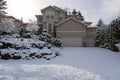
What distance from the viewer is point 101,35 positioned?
4384 cm

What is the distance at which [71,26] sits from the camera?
41938 millimetres

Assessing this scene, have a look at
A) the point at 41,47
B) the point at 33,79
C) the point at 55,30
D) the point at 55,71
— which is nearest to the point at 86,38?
the point at 55,30

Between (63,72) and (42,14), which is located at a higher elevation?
(42,14)

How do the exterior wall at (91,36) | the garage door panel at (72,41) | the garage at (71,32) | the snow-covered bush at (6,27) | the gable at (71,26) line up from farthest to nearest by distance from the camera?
the exterior wall at (91,36) → the gable at (71,26) → the garage at (71,32) → the garage door panel at (72,41) → the snow-covered bush at (6,27)

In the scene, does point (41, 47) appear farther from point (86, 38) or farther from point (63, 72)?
point (86, 38)

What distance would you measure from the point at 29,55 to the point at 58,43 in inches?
525

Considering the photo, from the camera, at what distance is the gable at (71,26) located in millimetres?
41844

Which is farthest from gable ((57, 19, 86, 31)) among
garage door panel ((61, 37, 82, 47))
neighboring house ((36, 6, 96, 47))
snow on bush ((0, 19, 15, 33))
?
snow on bush ((0, 19, 15, 33))

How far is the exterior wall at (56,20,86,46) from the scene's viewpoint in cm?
4144

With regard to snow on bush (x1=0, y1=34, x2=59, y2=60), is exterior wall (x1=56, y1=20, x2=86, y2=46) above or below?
above

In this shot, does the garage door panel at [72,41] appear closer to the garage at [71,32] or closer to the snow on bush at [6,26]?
the garage at [71,32]

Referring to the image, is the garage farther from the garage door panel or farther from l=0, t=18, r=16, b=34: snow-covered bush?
l=0, t=18, r=16, b=34: snow-covered bush

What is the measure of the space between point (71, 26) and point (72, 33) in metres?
1.25

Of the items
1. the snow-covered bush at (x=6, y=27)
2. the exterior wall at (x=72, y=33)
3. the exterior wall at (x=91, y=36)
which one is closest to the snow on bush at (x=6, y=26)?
the snow-covered bush at (x=6, y=27)
